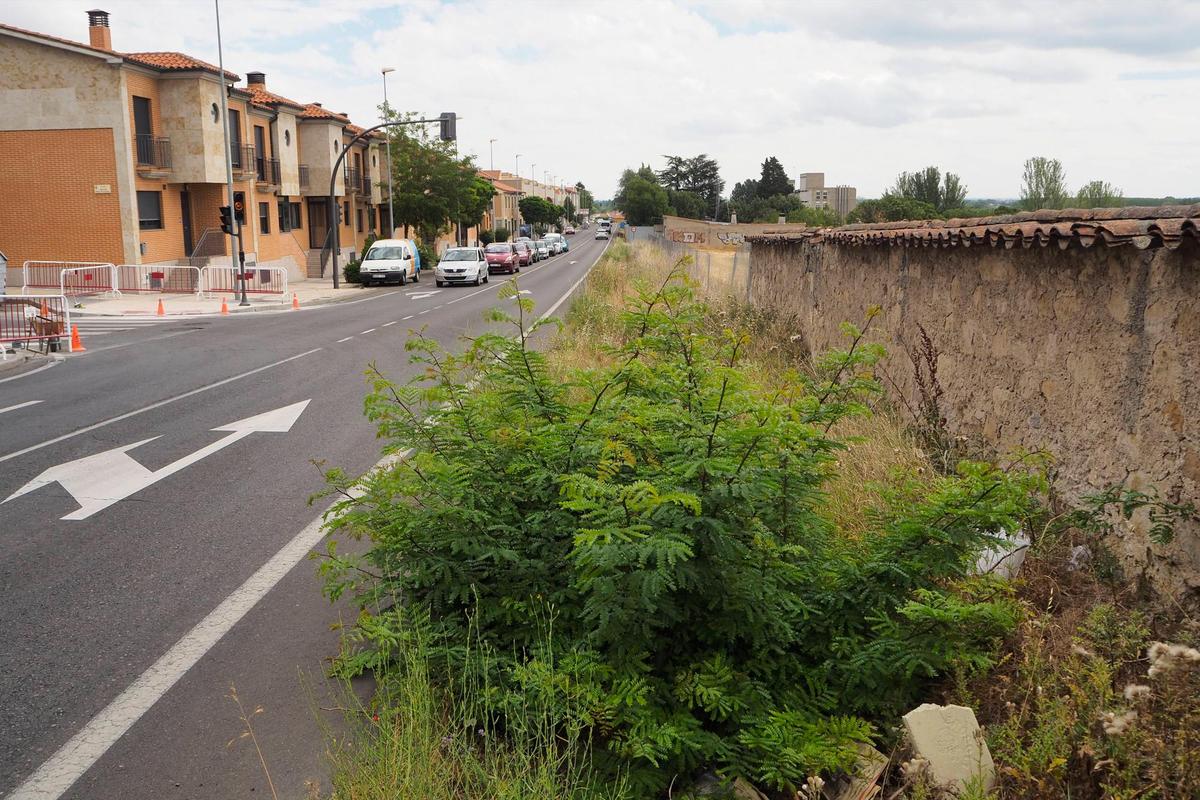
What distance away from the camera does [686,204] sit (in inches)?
5290

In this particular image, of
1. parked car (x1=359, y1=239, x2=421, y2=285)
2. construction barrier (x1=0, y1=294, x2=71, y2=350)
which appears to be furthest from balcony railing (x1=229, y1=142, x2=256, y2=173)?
construction barrier (x1=0, y1=294, x2=71, y2=350)

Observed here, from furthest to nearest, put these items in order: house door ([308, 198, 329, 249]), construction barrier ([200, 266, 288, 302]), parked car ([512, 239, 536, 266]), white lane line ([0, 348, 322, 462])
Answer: parked car ([512, 239, 536, 266])
house door ([308, 198, 329, 249])
construction barrier ([200, 266, 288, 302])
white lane line ([0, 348, 322, 462])

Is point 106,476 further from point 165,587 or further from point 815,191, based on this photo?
point 815,191

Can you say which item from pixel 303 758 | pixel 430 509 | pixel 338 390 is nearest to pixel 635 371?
pixel 430 509

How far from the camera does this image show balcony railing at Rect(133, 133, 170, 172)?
34425 mm

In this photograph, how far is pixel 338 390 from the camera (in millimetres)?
13781

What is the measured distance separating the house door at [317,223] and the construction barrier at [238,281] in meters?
15.8

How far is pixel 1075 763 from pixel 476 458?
298 centimetres

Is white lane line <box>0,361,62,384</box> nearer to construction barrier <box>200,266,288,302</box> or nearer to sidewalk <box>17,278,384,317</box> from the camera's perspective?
sidewalk <box>17,278,384,317</box>

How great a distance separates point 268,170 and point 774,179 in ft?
301

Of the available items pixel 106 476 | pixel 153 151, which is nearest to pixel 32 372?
pixel 106 476

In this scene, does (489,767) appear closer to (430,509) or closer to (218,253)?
(430,509)

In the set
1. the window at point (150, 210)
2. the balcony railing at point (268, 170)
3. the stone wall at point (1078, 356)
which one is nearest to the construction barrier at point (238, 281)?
the window at point (150, 210)

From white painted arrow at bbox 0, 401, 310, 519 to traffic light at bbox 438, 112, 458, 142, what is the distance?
86.1ft
